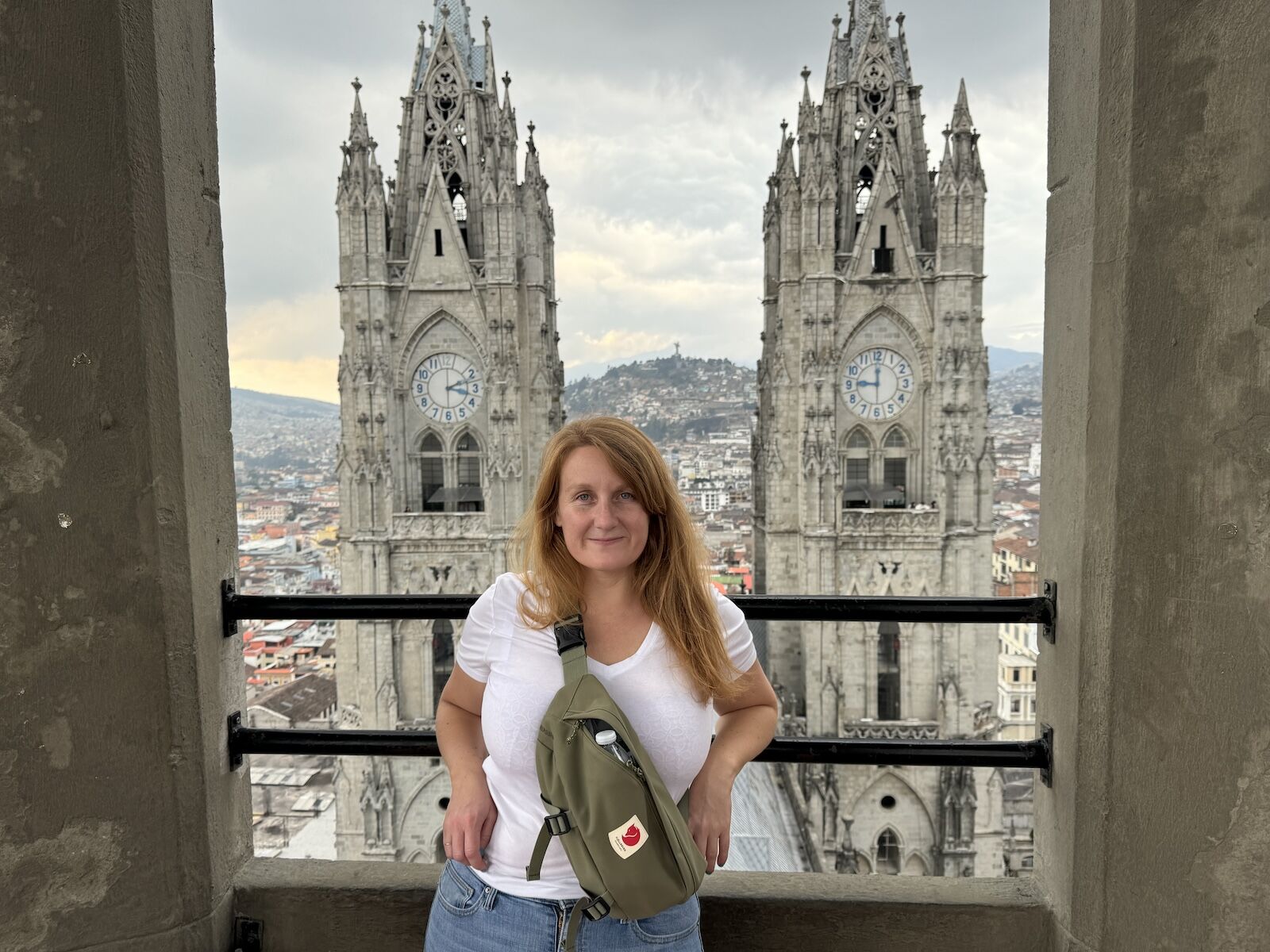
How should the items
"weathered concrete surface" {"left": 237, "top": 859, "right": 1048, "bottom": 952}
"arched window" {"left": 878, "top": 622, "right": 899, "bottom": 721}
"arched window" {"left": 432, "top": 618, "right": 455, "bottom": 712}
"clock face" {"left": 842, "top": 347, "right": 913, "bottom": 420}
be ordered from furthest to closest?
"arched window" {"left": 878, "top": 622, "right": 899, "bottom": 721}, "arched window" {"left": 432, "top": 618, "right": 455, "bottom": 712}, "clock face" {"left": 842, "top": 347, "right": 913, "bottom": 420}, "weathered concrete surface" {"left": 237, "top": 859, "right": 1048, "bottom": 952}

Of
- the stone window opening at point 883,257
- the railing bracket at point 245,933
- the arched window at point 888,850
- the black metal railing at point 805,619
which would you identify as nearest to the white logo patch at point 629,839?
the black metal railing at point 805,619

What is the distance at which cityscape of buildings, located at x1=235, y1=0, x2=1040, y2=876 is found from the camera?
24141 millimetres

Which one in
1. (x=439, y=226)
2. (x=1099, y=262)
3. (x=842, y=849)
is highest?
(x=439, y=226)

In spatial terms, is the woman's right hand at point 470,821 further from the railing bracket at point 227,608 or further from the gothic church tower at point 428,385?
the gothic church tower at point 428,385

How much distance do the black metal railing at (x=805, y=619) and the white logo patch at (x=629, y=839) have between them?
0.56m

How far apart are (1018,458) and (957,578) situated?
5507 mm

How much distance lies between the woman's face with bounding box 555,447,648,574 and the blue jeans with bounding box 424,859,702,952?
60cm

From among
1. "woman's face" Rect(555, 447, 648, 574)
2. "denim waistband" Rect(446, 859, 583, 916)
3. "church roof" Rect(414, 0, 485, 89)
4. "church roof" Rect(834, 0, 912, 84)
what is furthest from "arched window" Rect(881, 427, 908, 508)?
"denim waistband" Rect(446, 859, 583, 916)

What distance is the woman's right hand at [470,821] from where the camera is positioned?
5.22 ft

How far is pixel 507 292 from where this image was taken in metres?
24.6

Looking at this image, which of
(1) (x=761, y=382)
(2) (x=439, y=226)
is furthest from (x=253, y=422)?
(1) (x=761, y=382)

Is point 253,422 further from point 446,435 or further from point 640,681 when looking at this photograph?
point 640,681

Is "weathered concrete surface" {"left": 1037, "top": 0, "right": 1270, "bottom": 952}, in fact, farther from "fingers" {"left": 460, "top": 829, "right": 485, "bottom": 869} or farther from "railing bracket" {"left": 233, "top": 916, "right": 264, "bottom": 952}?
"railing bracket" {"left": 233, "top": 916, "right": 264, "bottom": 952}

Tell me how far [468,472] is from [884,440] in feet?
38.8
